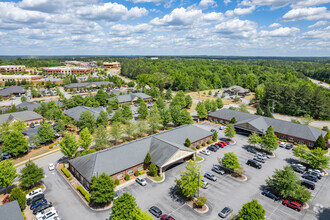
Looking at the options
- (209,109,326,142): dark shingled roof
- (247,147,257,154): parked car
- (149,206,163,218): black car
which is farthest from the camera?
(209,109,326,142): dark shingled roof

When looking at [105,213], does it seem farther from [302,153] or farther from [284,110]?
[284,110]

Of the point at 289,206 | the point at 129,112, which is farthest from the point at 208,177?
the point at 129,112

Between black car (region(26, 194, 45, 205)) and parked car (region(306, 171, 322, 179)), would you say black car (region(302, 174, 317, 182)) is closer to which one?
parked car (region(306, 171, 322, 179))

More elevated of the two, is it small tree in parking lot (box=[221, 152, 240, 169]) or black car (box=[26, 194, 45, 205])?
small tree in parking lot (box=[221, 152, 240, 169])

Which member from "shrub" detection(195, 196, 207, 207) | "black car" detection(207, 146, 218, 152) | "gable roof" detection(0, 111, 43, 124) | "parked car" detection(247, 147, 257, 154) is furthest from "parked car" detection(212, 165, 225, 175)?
"gable roof" detection(0, 111, 43, 124)

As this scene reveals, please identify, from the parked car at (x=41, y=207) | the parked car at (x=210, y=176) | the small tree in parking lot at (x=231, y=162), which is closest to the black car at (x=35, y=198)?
the parked car at (x=41, y=207)

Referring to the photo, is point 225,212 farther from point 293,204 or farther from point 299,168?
point 299,168

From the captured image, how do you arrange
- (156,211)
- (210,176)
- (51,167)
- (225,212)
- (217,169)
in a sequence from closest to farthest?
(225,212) < (156,211) < (210,176) < (217,169) < (51,167)

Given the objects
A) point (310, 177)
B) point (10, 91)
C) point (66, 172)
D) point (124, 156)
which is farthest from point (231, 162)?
point (10, 91)
